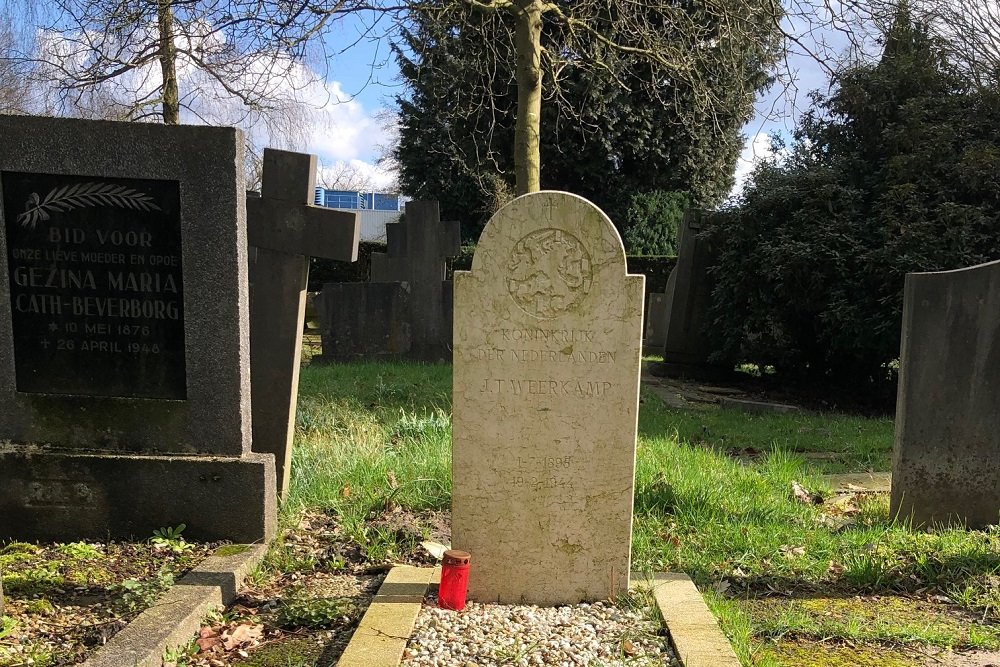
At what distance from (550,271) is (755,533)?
6.41 ft

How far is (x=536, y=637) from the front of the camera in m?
2.95

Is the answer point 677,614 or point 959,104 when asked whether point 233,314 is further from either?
point 959,104

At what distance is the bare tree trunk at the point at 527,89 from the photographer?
7.54 m

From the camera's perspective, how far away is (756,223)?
9.92 meters

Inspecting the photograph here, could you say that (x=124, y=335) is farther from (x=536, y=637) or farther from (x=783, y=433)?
(x=783, y=433)

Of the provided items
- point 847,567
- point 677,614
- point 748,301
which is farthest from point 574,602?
point 748,301

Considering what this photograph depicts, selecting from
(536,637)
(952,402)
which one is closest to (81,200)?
(536,637)

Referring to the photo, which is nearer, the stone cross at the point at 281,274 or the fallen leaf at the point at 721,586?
the fallen leaf at the point at 721,586

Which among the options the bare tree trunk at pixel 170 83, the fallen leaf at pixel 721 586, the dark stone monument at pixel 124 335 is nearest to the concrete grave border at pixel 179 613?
the dark stone monument at pixel 124 335

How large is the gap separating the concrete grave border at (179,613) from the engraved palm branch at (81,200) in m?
1.79

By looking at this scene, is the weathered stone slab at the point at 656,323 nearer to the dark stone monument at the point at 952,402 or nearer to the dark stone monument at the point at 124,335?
the dark stone monument at the point at 952,402

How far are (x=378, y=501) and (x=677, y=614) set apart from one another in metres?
1.91

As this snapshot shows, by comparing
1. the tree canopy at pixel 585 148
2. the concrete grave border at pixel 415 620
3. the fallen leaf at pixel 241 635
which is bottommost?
the fallen leaf at pixel 241 635

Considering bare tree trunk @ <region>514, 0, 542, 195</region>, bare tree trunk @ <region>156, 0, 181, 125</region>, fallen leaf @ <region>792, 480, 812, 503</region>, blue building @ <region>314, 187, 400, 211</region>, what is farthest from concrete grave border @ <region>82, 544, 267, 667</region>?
blue building @ <region>314, 187, 400, 211</region>
